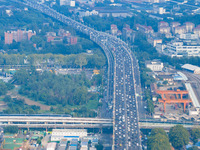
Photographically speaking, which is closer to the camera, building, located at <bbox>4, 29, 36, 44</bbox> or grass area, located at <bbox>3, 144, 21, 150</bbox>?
grass area, located at <bbox>3, 144, 21, 150</bbox>

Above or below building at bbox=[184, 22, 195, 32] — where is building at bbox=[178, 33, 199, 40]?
below

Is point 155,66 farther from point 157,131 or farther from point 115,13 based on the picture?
point 115,13

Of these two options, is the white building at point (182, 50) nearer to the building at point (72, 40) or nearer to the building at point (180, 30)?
the building at point (180, 30)

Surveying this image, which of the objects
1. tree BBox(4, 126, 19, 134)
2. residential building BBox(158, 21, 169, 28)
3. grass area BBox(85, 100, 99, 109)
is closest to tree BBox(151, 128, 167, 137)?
grass area BBox(85, 100, 99, 109)

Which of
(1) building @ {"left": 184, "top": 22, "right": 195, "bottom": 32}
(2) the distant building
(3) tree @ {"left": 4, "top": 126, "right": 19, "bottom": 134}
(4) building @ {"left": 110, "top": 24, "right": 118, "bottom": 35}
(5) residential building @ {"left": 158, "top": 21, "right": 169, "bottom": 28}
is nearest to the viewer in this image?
(3) tree @ {"left": 4, "top": 126, "right": 19, "bottom": 134}

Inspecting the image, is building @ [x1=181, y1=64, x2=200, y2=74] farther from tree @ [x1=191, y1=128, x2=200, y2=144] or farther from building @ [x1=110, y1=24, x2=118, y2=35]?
building @ [x1=110, y1=24, x2=118, y2=35]

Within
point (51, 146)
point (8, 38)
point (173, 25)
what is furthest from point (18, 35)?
point (51, 146)

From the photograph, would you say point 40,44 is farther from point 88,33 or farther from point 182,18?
point 182,18
